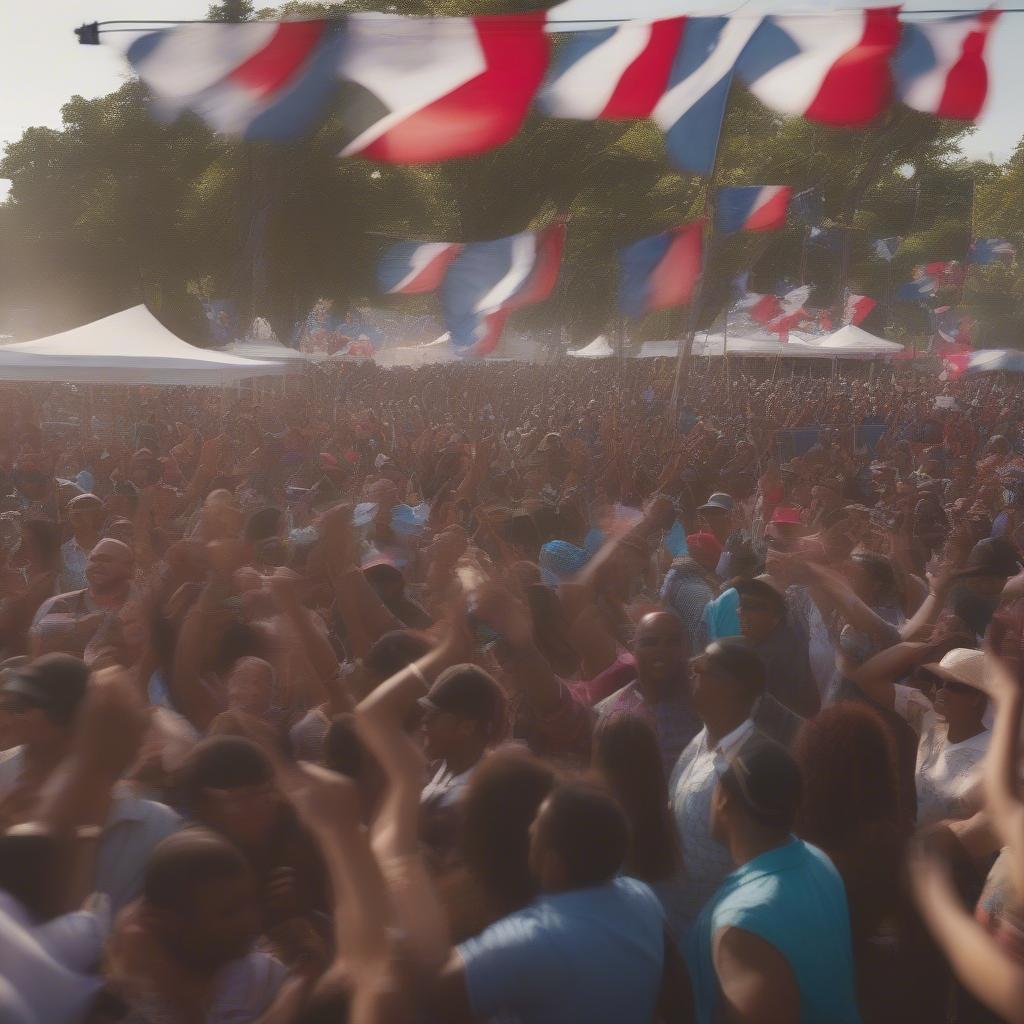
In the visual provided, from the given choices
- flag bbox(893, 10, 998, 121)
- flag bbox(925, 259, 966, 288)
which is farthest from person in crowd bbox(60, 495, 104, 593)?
flag bbox(925, 259, 966, 288)

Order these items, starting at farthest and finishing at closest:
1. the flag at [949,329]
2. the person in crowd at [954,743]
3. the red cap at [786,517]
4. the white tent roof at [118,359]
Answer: the flag at [949,329] < the white tent roof at [118,359] < the red cap at [786,517] < the person in crowd at [954,743]

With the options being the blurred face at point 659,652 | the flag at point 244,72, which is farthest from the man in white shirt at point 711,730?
the flag at point 244,72

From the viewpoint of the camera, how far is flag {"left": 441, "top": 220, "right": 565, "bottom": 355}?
824 cm

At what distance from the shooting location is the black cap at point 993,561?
5234 mm

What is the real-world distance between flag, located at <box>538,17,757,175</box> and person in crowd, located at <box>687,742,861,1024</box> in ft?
15.2

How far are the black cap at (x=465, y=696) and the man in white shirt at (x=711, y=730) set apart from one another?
0.57m

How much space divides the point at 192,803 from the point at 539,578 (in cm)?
253

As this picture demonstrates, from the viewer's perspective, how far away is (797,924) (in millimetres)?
2312

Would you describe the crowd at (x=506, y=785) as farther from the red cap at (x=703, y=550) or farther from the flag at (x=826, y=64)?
the flag at (x=826, y=64)

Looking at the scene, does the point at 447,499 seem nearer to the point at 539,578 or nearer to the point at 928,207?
the point at 539,578

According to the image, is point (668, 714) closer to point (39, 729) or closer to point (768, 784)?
point (768, 784)

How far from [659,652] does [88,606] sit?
105 inches

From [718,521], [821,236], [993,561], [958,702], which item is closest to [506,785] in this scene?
[958,702]

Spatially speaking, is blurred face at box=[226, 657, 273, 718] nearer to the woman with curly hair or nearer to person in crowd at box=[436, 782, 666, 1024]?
person in crowd at box=[436, 782, 666, 1024]
